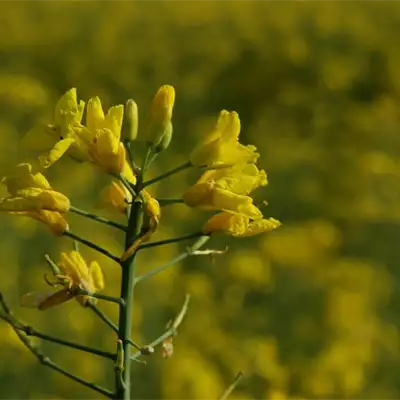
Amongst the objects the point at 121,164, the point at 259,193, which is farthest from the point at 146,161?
the point at 259,193

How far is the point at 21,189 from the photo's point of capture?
3.81 feet

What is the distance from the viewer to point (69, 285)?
3.88 feet

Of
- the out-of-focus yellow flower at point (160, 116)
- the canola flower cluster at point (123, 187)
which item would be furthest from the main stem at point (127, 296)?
the out-of-focus yellow flower at point (160, 116)

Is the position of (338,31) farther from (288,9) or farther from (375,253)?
(375,253)

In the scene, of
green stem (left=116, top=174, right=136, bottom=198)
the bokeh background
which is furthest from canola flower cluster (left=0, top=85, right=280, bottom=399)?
the bokeh background

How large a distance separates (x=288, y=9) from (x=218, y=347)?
471 cm

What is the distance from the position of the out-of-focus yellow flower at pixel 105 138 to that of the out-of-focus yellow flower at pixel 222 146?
0.10 m

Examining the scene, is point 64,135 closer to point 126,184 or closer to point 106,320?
point 126,184

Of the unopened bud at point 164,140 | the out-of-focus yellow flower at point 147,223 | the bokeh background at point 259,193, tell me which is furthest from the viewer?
the bokeh background at point 259,193

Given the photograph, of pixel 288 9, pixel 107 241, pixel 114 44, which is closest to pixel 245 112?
pixel 114 44

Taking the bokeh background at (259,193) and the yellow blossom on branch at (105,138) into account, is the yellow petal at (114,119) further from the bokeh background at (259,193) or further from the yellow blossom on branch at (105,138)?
the bokeh background at (259,193)

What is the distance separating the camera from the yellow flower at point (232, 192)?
1.17 metres

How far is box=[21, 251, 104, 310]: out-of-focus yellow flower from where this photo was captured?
3.89 feet

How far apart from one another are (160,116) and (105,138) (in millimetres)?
89
